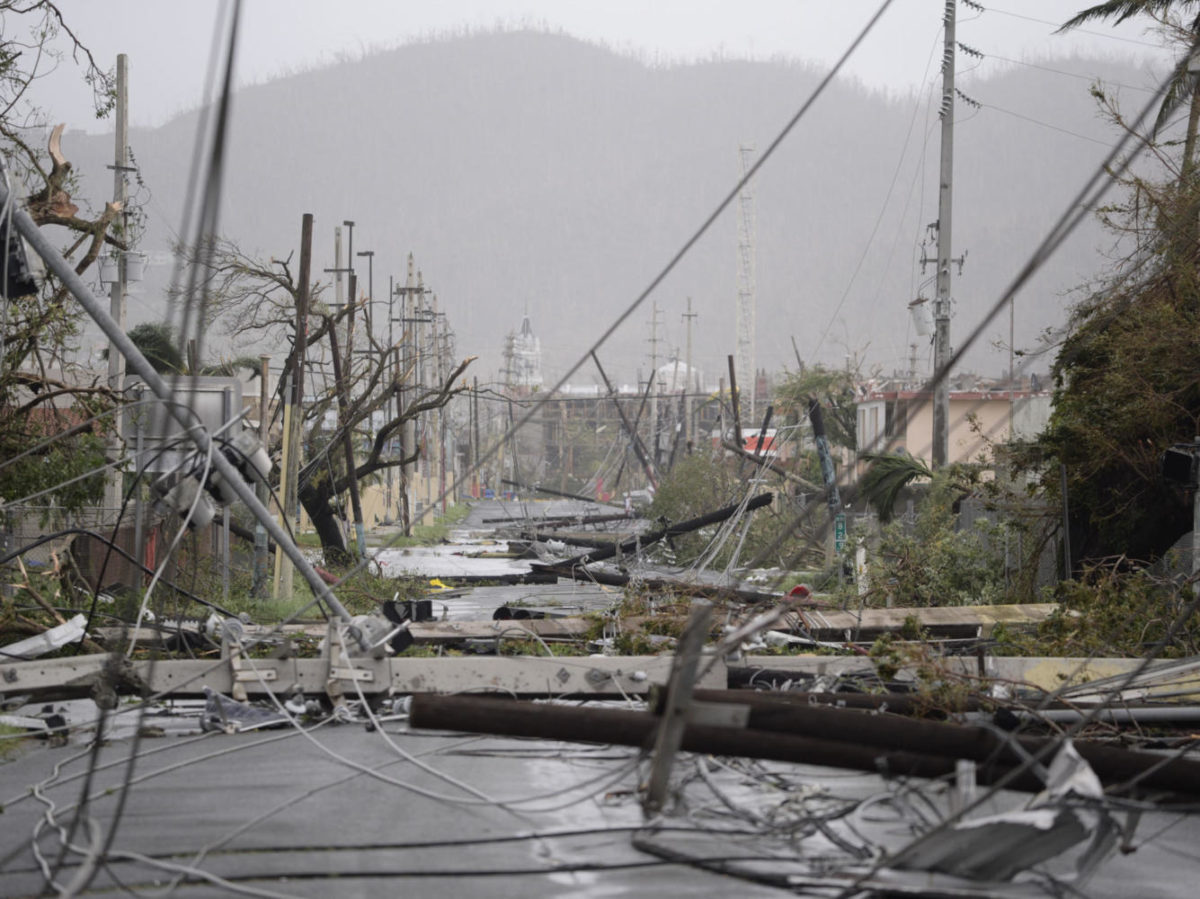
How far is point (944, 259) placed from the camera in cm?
2648

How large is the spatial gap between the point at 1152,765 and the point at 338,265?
111 ft

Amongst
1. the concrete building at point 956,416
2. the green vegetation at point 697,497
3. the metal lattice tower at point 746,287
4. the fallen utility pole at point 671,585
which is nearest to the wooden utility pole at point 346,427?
the fallen utility pole at point 671,585

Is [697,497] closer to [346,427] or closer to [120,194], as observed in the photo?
[346,427]

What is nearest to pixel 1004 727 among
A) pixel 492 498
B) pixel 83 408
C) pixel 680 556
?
pixel 83 408

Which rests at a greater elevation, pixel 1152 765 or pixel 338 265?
pixel 338 265

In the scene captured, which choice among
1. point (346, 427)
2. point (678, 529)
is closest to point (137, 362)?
point (678, 529)

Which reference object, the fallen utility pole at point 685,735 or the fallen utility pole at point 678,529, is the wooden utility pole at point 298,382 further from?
the fallen utility pole at point 685,735

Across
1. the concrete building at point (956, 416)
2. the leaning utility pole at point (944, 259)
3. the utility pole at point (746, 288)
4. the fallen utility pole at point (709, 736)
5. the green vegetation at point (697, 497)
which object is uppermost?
the utility pole at point (746, 288)

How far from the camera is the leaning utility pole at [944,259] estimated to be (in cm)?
2522

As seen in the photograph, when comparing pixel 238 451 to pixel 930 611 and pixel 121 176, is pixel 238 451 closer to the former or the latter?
pixel 930 611

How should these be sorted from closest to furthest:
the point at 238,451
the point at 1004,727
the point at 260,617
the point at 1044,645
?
the point at 1004,727, the point at 238,451, the point at 1044,645, the point at 260,617

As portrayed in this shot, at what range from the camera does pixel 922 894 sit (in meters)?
4.52

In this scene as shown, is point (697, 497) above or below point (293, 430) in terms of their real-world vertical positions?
below

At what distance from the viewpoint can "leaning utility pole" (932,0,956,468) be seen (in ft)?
82.7
